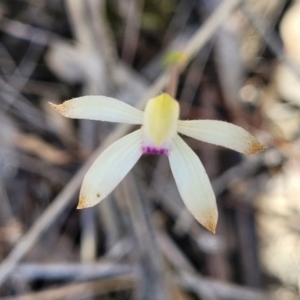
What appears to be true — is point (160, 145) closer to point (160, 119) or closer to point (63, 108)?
point (160, 119)

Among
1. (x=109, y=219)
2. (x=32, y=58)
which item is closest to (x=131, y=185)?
(x=109, y=219)

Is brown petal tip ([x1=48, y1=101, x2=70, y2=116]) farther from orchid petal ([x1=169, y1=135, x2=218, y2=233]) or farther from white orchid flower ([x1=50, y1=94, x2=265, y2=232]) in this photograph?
orchid petal ([x1=169, y1=135, x2=218, y2=233])

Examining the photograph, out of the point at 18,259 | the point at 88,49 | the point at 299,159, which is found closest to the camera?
the point at 18,259

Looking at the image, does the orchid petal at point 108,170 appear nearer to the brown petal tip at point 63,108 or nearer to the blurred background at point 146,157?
the brown petal tip at point 63,108

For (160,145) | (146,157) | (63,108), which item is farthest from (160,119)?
(146,157)

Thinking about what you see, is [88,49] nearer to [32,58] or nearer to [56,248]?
[32,58]

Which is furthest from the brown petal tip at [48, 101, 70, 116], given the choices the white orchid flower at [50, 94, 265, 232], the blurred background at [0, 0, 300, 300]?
the blurred background at [0, 0, 300, 300]
